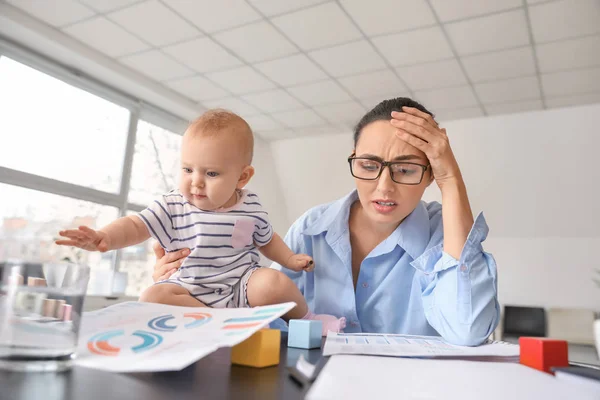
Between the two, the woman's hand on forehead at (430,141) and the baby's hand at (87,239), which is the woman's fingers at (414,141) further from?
the baby's hand at (87,239)

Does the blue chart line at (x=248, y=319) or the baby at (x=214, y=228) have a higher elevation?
the baby at (x=214, y=228)

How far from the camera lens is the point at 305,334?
696mm

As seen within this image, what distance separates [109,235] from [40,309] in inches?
20.3

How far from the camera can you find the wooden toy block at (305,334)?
0.69 metres

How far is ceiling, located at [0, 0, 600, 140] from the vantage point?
357 centimetres

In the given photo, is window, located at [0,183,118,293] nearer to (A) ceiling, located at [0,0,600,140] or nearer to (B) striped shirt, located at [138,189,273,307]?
(A) ceiling, located at [0,0,600,140]

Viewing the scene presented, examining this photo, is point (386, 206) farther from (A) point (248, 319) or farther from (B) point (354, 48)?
(B) point (354, 48)

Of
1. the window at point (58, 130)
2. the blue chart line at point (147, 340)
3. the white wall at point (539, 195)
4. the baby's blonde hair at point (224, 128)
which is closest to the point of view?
the blue chart line at point (147, 340)

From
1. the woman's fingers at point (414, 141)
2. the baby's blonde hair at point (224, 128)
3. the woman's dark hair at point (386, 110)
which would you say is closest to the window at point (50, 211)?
the baby's blonde hair at point (224, 128)

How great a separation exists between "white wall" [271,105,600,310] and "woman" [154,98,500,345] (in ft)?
14.6

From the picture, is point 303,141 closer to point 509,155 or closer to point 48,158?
point 509,155

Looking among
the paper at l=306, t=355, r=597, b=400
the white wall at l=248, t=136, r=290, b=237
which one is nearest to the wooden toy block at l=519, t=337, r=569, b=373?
the paper at l=306, t=355, r=597, b=400

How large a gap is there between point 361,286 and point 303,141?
5464 millimetres

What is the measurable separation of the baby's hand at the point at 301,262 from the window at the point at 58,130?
3.89 m
